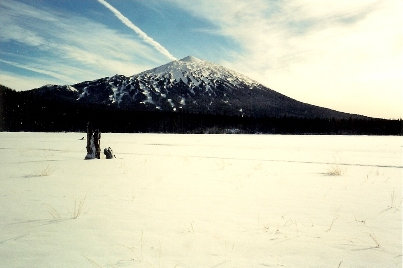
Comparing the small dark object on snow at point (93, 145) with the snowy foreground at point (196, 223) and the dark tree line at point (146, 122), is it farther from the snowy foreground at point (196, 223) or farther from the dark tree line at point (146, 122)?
the dark tree line at point (146, 122)

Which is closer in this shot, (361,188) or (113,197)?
(113,197)

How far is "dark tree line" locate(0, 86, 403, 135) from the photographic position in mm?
75562

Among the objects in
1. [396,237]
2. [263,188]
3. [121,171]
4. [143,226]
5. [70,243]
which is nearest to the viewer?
[70,243]

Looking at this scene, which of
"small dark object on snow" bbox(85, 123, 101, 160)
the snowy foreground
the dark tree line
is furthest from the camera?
the dark tree line

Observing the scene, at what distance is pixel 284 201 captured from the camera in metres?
6.34

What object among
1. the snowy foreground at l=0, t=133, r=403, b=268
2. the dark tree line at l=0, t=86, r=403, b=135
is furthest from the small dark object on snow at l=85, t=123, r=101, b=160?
the dark tree line at l=0, t=86, r=403, b=135

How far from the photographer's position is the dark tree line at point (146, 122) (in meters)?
75.6

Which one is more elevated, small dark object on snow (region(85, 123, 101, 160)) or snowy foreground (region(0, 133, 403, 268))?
small dark object on snow (region(85, 123, 101, 160))

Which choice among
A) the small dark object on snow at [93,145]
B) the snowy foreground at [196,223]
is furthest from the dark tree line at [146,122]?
the snowy foreground at [196,223]

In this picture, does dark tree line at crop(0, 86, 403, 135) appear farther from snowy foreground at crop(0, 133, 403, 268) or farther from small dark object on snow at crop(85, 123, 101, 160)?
snowy foreground at crop(0, 133, 403, 268)

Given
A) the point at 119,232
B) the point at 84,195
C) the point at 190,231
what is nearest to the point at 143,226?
the point at 119,232

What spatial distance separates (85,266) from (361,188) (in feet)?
23.2

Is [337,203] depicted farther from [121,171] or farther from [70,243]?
[121,171]

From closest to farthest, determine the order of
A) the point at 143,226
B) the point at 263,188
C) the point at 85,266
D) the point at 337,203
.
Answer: the point at 85,266 < the point at 143,226 < the point at 337,203 < the point at 263,188
